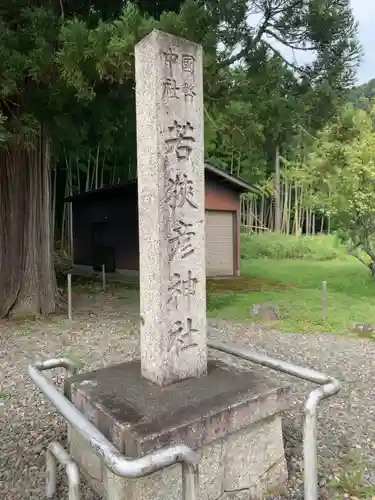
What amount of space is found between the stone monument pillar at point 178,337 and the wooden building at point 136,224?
875 cm

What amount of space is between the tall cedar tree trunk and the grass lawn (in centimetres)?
310

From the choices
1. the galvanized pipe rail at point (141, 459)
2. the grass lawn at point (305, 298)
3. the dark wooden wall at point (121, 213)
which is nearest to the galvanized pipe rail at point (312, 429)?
the galvanized pipe rail at point (141, 459)

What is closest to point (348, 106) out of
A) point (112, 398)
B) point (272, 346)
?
point (272, 346)

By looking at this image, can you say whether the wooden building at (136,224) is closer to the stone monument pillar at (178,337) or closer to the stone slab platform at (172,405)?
the stone monument pillar at (178,337)

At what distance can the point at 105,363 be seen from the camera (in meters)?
4.40

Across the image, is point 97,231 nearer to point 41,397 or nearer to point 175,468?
point 41,397

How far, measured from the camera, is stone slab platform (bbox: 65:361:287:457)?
182 cm

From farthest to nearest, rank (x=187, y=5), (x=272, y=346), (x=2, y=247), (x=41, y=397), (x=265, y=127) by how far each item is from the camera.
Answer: (x=2, y=247), (x=265, y=127), (x=272, y=346), (x=187, y=5), (x=41, y=397)

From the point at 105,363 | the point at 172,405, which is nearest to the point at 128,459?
the point at 172,405

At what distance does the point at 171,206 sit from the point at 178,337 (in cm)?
73

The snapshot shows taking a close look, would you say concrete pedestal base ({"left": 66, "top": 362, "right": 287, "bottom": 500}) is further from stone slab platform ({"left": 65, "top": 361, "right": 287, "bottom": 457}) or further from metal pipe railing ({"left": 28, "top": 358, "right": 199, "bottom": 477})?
metal pipe railing ({"left": 28, "top": 358, "right": 199, "bottom": 477})

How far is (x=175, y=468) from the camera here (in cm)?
190

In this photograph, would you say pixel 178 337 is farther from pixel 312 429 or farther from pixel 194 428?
pixel 312 429

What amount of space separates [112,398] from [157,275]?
2.28ft
